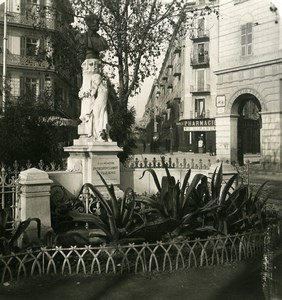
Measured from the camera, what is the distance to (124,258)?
15.5 feet

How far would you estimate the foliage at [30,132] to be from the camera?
10375mm

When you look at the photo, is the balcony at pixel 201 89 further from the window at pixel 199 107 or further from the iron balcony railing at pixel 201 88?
the window at pixel 199 107

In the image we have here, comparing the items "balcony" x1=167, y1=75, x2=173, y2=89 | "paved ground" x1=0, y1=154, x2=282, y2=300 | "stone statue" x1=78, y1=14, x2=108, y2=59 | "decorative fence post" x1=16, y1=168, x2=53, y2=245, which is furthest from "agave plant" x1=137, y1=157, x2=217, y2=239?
"balcony" x1=167, y1=75, x2=173, y2=89

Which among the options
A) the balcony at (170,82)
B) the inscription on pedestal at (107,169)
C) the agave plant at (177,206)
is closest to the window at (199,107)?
the balcony at (170,82)

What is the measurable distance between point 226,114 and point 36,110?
1365 centimetres

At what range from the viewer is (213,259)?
5094 millimetres

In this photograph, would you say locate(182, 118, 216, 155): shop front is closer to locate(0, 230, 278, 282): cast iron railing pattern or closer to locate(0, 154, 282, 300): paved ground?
locate(0, 230, 278, 282): cast iron railing pattern

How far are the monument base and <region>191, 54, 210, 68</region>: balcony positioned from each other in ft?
129

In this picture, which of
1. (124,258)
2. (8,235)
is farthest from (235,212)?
(8,235)

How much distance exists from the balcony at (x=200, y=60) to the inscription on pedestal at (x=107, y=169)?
129 feet

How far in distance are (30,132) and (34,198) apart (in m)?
5.58

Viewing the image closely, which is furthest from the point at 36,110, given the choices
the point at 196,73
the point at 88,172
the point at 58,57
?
the point at 196,73

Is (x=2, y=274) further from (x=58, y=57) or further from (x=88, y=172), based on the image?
(x=58, y=57)

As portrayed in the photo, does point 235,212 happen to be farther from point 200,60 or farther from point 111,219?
point 200,60
